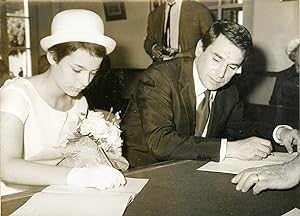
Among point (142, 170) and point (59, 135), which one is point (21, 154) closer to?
point (59, 135)

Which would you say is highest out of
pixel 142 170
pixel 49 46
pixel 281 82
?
pixel 49 46

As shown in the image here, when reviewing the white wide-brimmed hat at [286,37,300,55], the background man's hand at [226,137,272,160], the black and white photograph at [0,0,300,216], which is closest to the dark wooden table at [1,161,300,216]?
the black and white photograph at [0,0,300,216]

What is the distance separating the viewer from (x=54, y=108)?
0.83 metres

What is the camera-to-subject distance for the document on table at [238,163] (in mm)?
Answer: 856

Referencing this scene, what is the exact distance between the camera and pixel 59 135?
81 centimetres

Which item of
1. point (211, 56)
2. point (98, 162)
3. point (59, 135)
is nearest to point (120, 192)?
point (98, 162)

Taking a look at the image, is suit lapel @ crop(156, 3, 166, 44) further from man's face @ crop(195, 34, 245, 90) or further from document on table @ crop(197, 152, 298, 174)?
document on table @ crop(197, 152, 298, 174)

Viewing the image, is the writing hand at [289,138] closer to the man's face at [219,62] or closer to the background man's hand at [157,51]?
the man's face at [219,62]

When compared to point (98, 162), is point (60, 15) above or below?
above

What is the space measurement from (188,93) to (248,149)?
0.19 metres

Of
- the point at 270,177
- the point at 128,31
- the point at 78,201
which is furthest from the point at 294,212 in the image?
the point at 128,31

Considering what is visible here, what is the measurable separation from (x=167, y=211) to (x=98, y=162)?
186 mm

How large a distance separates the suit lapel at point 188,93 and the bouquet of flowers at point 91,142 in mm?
228

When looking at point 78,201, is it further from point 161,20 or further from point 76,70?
point 161,20
